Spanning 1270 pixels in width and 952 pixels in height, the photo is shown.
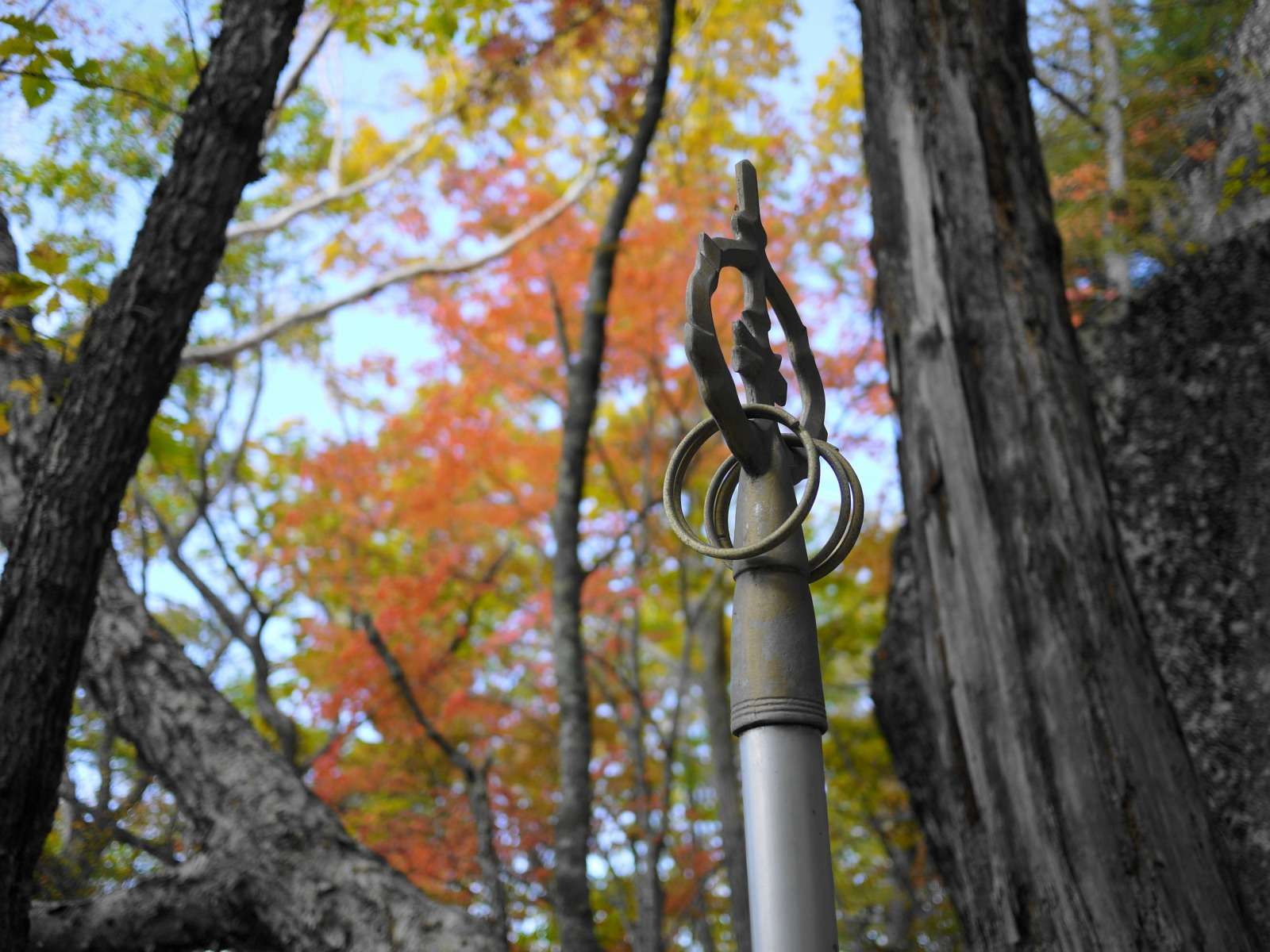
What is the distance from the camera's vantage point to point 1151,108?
6.22 metres

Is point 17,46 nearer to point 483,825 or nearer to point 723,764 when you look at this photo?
point 483,825

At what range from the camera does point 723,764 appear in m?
9.30

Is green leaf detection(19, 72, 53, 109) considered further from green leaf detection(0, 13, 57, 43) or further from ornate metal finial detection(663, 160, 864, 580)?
ornate metal finial detection(663, 160, 864, 580)

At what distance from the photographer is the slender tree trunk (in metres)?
6.21

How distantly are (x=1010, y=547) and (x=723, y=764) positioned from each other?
6500 millimetres

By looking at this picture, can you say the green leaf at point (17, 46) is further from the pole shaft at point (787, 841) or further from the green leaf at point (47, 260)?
the pole shaft at point (787, 841)

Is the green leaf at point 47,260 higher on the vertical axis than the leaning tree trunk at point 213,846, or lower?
higher

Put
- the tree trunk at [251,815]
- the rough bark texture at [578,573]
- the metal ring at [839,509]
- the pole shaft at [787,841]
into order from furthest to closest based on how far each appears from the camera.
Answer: the rough bark texture at [578,573] < the tree trunk at [251,815] < the metal ring at [839,509] < the pole shaft at [787,841]

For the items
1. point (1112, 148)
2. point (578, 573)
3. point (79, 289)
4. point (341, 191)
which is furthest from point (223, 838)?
point (341, 191)

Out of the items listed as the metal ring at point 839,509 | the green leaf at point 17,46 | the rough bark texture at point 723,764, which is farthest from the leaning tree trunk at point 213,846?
the rough bark texture at point 723,764

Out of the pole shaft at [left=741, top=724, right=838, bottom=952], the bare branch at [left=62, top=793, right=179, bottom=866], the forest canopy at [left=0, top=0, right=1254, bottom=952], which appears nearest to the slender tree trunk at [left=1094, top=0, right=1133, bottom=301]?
the forest canopy at [left=0, top=0, right=1254, bottom=952]

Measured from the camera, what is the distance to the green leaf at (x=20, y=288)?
320 centimetres

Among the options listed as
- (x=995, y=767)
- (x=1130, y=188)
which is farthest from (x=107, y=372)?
(x=1130, y=188)

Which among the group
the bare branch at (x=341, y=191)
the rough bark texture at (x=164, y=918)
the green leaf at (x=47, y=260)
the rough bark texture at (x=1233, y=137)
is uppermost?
the bare branch at (x=341, y=191)
